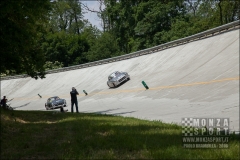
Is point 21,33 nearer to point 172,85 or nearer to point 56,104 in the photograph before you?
point 172,85

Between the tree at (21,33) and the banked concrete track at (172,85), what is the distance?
5790 mm

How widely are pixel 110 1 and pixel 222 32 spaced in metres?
39.8

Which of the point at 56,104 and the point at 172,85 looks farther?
the point at 56,104

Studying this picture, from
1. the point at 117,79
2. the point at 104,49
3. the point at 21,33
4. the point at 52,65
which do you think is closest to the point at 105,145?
the point at 21,33

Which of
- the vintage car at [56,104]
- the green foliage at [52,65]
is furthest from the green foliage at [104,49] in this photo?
the vintage car at [56,104]

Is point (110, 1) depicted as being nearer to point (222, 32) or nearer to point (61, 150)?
point (222, 32)

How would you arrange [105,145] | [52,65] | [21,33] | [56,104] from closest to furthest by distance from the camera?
[105,145] → [21,33] → [56,104] → [52,65]

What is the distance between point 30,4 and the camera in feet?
37.2

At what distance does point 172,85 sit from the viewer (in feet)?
77.4

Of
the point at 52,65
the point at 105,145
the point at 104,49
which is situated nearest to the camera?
the point at 105,145

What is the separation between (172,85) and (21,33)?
12.7 meters

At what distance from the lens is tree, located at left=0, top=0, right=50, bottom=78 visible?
1131cm

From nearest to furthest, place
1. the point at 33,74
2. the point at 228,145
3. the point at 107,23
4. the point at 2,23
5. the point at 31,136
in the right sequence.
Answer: the point at 228,145
the point at 31,136
the point at 2,23
the point at 33,74
the point at 107,23

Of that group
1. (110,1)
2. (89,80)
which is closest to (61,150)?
(89,80)
